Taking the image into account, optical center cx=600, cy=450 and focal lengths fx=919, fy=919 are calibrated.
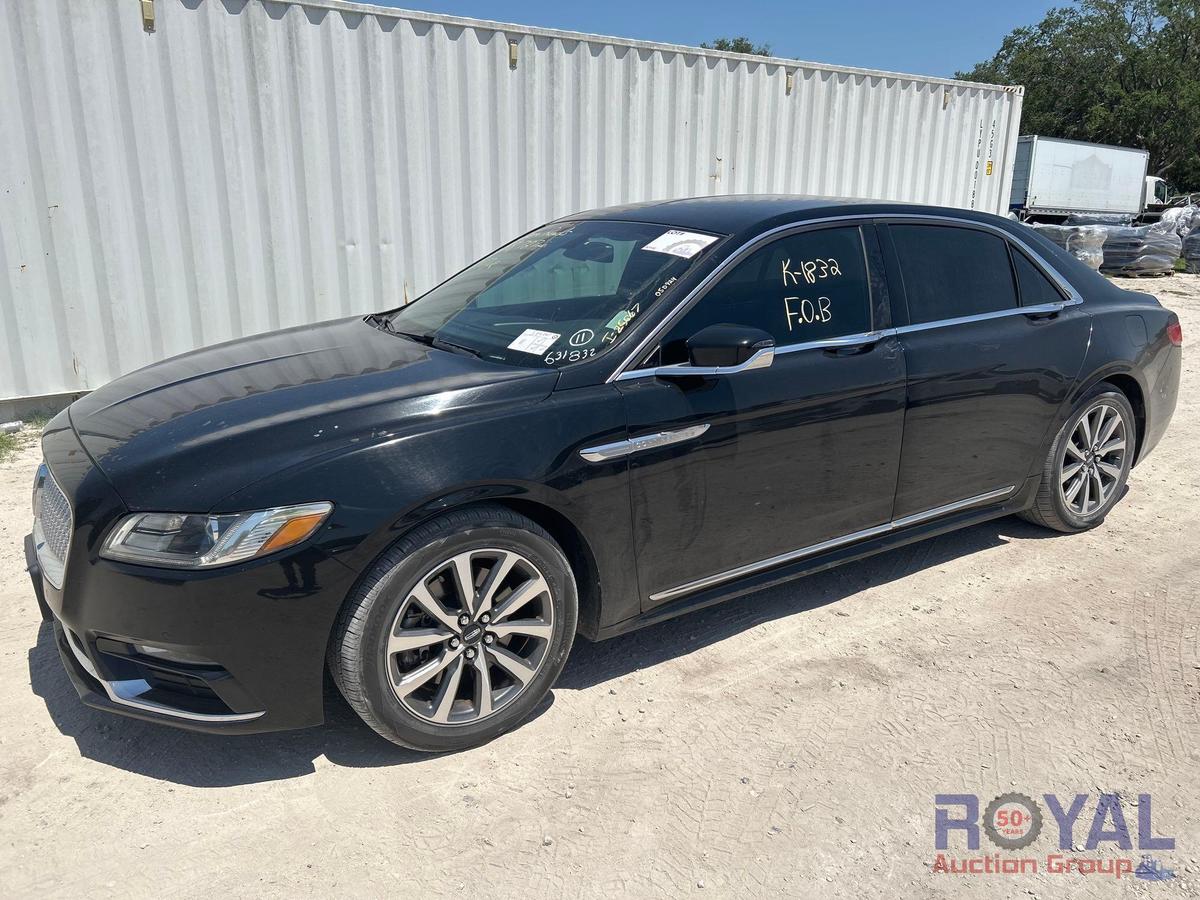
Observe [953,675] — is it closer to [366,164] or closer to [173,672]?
[173,672]

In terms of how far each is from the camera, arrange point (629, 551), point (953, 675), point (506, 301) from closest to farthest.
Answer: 1. point (629, 551)
2. point (953, 675)
3. point (506, 301)

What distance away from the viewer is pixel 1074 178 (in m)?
25.5

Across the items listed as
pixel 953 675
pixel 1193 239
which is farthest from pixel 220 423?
pixel 1193 239

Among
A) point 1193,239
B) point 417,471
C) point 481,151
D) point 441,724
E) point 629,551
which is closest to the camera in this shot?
point 417,471

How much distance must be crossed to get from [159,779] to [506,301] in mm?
2136

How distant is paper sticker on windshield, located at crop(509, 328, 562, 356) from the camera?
3.24m

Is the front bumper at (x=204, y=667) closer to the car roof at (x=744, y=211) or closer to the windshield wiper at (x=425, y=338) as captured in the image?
the windshield wiper at (x=425, y=338)

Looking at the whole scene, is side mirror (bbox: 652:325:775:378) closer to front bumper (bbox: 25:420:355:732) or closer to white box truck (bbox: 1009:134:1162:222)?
front bumper (bbox: 25:420:355:732)

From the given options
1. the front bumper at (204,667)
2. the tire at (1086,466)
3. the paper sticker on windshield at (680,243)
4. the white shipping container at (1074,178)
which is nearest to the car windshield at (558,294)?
the paper sticker on windshield at (680,243)

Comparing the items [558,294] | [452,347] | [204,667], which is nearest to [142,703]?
[204,667]

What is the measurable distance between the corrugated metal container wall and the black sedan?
136 inches

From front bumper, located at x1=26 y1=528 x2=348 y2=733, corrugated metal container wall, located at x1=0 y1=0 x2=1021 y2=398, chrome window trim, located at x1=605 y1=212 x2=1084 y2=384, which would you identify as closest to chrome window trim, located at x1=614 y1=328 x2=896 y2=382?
chrome window trim, located at x1=605 y1=212 x2=1084 y2=384

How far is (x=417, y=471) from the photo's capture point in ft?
8.82

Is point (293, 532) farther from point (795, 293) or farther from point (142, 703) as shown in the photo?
point (795, 293)
